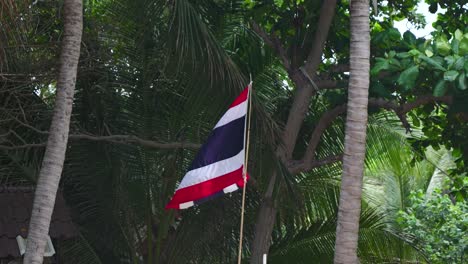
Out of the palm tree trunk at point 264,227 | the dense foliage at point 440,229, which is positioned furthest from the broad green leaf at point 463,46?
the dense foliage at point 440,229

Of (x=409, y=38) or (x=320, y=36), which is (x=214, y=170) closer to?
(x=409, y=38)

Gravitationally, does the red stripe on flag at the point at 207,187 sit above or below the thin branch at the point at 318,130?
below

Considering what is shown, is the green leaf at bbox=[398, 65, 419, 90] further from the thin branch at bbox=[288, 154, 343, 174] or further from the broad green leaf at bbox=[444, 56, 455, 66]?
the thin branch at bbox=[288, 154, 343, 174]

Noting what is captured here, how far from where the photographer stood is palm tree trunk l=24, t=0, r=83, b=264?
8.98 m

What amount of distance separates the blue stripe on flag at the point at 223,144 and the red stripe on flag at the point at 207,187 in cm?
20

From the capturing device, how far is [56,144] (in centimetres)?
924

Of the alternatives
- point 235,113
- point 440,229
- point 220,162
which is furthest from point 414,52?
point 440,229

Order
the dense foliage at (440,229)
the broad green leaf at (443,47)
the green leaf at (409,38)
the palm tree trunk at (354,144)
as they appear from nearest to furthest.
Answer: the palm tree trunk at (354,144)
the broad green leaf at (443,47)
the green leaf at (409,38)
the dense foliage at (440,229)

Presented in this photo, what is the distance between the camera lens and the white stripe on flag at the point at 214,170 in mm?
8898

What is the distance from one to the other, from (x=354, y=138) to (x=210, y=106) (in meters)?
2.62

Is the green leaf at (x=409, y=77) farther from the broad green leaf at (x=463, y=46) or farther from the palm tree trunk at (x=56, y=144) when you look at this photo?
the palm tree trunk at (x=56, y=144)

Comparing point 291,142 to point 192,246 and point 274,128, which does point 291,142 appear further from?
point 192,246

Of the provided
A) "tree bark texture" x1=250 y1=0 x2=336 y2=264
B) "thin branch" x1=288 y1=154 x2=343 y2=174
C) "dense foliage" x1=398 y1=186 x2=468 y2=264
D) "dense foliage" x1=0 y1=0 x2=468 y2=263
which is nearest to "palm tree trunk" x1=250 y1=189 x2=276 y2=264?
"tree bark texture" x1=250 y1=0 x2=336 y2=264

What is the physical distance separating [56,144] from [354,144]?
116 inches
